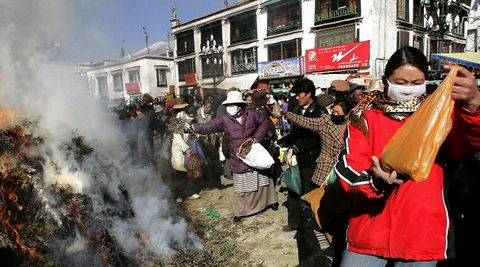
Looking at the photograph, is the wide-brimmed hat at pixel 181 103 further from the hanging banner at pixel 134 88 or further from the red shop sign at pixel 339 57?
A: the hanging banner at pixel 134 88

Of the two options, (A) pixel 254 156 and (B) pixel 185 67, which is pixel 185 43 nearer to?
(B) pixel 185 67

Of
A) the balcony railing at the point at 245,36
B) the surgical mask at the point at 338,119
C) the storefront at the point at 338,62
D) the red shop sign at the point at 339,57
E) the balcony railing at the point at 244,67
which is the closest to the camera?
the surgical mask at the point at 338,119

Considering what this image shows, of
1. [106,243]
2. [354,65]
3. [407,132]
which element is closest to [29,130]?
[106,243]

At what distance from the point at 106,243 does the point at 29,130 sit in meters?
1.49

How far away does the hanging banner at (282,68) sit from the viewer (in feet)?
71.2

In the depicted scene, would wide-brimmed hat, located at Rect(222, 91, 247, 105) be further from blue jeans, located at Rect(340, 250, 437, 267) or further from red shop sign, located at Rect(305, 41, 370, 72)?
red shop sign, located at Rect(305, 41, 370, 72)

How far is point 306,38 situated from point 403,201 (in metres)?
21.3

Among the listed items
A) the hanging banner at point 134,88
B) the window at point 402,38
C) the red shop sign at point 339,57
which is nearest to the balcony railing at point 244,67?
the red shop sign at point 339,57

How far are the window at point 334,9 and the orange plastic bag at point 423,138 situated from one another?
63.7 ft

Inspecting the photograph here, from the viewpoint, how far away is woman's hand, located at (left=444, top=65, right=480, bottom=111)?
4.64ft

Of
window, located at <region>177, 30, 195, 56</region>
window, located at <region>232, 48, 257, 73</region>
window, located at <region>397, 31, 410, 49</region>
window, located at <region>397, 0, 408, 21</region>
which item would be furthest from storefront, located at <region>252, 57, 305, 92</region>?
window, located at <region>177, 30, 195, 56</region>

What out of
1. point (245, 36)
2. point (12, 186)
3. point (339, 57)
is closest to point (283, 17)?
point (245, 36)

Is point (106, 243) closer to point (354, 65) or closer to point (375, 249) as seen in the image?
point (375, 249)

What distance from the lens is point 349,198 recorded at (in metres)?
2.16
